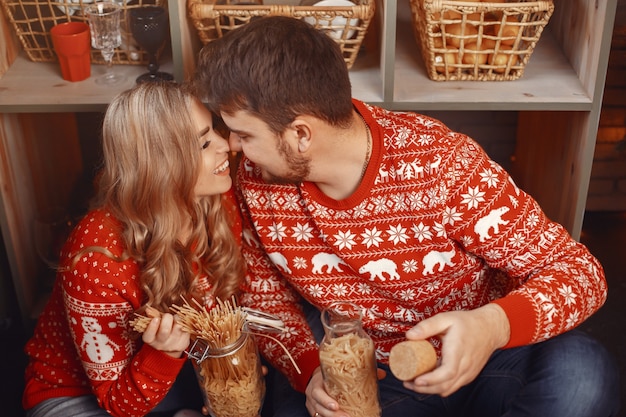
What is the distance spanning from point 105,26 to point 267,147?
0.58 m

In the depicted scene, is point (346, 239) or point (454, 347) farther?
point (346, 239)

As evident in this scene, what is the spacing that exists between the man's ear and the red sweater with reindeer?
4.7 inches

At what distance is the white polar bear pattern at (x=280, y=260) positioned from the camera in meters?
1.78

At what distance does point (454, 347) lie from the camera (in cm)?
140

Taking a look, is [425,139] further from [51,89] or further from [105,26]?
[51,89]

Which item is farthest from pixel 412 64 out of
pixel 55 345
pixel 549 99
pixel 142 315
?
pixel 55 345

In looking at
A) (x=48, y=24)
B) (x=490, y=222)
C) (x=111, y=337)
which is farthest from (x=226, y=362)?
(x=48, y=24)

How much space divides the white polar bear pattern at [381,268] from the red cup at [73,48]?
863 millimetres

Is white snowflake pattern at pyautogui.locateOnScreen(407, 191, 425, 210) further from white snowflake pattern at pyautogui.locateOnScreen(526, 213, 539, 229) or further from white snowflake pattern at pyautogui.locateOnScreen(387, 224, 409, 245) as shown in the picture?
white snowflake pattern at pyautogui.locateOnScreen(526, 213, 539, 229)

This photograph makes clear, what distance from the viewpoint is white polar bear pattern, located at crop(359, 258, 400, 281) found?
1.71 metres

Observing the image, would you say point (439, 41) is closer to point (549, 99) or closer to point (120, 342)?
point (549, 99)

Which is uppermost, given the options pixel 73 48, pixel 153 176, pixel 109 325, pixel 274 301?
pixel 73 48

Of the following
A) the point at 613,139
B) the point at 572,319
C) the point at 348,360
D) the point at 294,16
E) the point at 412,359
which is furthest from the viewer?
the point at 613,139

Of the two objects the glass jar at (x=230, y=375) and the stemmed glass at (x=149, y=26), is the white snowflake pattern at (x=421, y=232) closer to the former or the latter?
the glass jar at (x=230, y=375)
